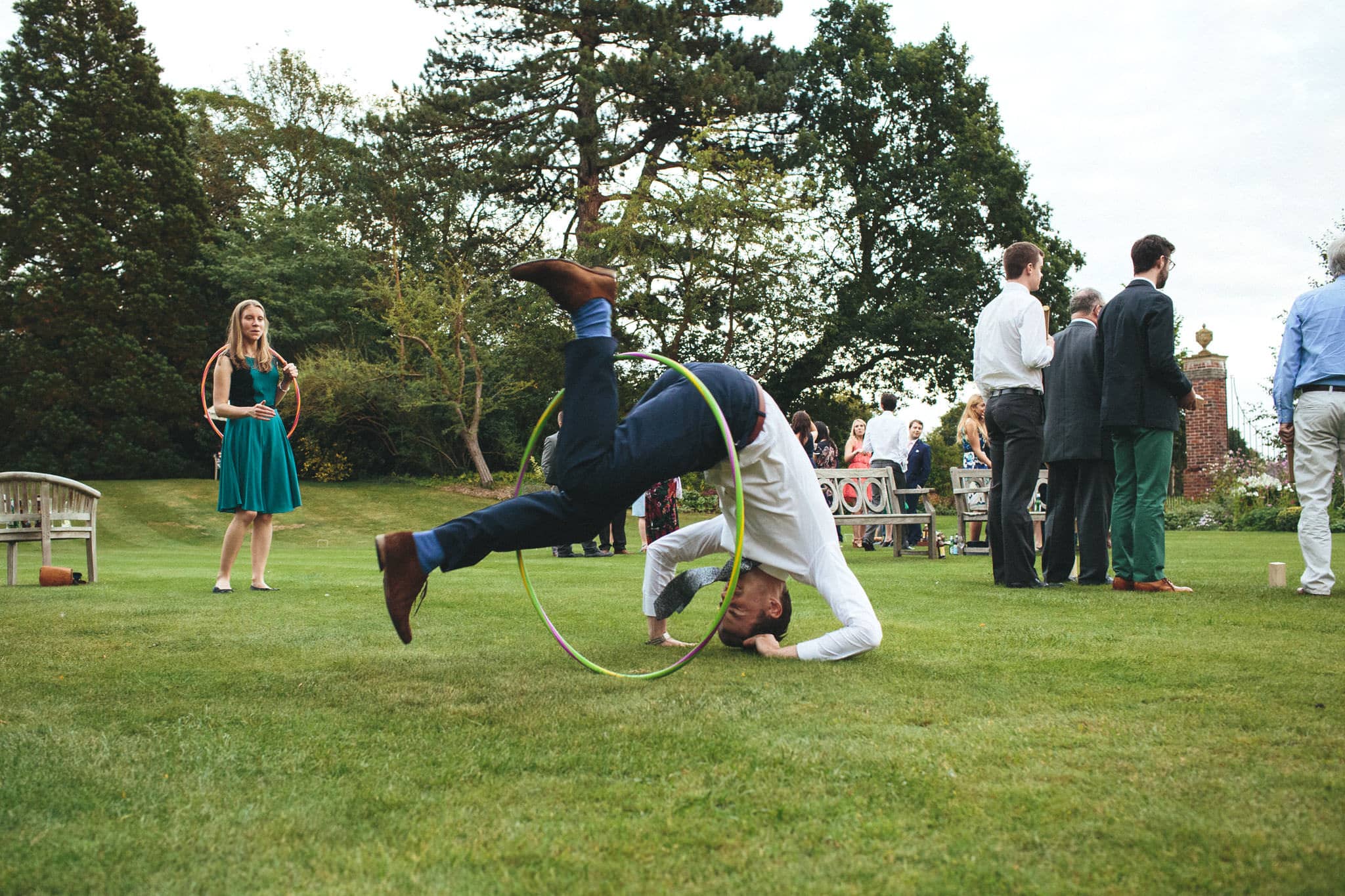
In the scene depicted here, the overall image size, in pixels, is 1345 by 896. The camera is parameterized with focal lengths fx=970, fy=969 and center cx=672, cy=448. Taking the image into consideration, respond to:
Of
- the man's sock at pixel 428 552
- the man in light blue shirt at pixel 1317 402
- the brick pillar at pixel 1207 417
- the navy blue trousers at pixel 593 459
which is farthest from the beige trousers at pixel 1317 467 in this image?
the brick pillar at pixel 1207 417

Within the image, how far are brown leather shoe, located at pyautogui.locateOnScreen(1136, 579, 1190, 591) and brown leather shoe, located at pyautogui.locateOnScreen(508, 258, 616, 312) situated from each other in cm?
482

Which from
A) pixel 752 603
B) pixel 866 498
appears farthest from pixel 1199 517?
pixel 752 603

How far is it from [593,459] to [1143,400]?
4.68 metres

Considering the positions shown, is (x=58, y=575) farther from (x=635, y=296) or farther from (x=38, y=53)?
(x=38, y=53)

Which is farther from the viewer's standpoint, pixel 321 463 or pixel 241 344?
pixel 321 463

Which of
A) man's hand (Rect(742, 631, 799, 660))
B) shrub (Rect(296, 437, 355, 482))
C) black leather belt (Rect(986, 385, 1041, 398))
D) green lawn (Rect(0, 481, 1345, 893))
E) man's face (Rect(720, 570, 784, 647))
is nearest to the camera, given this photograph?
green lawn (Rect(0, 481, 1345, 893))

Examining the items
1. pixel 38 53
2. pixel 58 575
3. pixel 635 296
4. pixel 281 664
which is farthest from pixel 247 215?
pixel 281 664

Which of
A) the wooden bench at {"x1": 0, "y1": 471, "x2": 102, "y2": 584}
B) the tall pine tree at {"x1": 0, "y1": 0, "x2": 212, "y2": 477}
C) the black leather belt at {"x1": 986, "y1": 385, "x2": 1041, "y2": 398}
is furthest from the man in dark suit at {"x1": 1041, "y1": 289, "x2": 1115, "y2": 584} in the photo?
the tall pine tree at {"x1": 0, "y1": 0, "x2": 212, "y2": 477}

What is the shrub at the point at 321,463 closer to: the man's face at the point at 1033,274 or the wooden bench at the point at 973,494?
the wooden bench at the point at 973,494

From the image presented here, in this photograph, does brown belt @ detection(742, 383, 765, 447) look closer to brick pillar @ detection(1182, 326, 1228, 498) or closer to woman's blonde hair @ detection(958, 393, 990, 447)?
woman's blonde hair @ detection(958, 393, 990, 447)

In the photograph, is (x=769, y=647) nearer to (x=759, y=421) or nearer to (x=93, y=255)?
(x=759, y=421)

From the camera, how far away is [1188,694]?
10.00 feet

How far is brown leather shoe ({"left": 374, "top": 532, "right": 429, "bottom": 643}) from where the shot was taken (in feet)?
10.6

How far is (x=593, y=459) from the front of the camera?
3137mm
